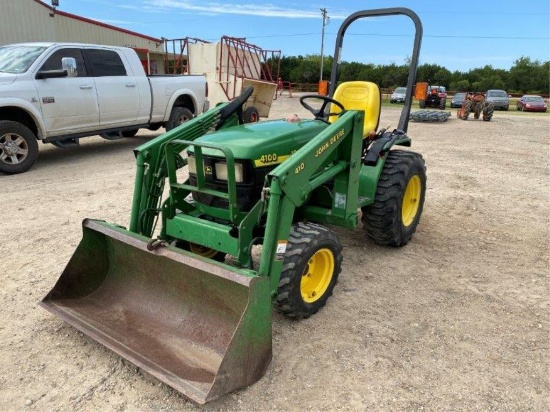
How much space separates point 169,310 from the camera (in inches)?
122

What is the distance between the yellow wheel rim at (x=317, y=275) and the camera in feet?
10.9

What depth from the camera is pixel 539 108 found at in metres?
29.0

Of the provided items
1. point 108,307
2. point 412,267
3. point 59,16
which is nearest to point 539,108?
point 59,16

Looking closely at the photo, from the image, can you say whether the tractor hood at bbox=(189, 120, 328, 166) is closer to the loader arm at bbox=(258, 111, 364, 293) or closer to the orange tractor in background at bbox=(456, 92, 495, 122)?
the loader arm at bbox=(258, 111, 364, 293)

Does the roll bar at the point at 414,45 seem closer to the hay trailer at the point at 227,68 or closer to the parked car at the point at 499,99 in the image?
the hay trailer at the point at 227,68

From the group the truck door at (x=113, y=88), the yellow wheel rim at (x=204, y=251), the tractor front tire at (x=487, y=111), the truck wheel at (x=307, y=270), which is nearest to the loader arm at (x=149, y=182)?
the yellow wheel rim at (x=204, y=251)

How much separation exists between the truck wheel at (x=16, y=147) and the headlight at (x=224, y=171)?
532cm

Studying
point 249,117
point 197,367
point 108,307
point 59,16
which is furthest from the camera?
point 59,16

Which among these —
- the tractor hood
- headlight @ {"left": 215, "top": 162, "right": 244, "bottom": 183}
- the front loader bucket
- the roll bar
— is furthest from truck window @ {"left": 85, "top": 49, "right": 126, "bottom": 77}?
headlight @ {"left": 215, "top": 162, "right": 244, "bottom": 183}

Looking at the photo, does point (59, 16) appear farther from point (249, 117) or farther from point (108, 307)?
point (108, 307)

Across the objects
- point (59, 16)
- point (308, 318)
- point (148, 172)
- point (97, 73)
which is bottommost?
point (308, 318)

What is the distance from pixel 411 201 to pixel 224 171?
2.38 m

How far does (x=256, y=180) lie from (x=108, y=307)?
1.35 meters

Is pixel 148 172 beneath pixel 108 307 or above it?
above
